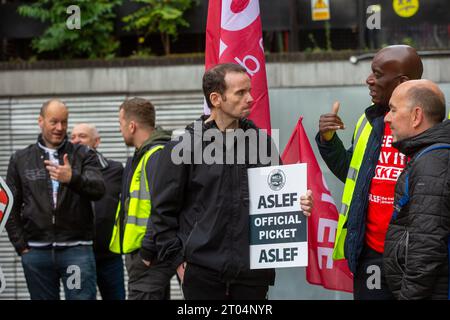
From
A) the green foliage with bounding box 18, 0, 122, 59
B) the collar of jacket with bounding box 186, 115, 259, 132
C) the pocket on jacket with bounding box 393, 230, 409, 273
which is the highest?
the green foliage with bounding box 18, 0, 122, 59

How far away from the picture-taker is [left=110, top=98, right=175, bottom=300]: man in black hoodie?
284 inches

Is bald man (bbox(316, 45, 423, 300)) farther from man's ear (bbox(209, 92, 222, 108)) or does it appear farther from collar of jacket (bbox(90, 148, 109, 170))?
collar of jacket (bbox(90, 148, 109, 170))

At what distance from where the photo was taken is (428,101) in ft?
16.5

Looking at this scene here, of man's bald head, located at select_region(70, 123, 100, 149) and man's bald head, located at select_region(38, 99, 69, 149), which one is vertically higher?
man's bald head, located at select_region(38, 99, 69, 149)

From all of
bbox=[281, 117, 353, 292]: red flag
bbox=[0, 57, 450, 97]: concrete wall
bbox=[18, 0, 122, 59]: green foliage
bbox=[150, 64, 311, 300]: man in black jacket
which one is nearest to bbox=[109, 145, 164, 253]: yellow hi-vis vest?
bbox=[281, 117, 353, 292]: red flag

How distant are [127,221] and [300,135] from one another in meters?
1.59

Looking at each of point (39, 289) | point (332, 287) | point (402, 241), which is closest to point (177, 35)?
point (39, 289)

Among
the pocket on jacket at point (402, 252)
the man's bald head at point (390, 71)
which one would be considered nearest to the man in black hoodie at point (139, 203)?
the man's bald head at point (390, 71)

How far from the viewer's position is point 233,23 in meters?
6.88

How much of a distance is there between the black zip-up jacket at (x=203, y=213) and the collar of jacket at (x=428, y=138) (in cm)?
91

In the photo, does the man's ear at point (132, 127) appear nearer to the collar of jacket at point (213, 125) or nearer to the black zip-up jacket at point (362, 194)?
the collar of jacket at point (213, 125)

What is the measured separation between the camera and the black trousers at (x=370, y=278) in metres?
5.59

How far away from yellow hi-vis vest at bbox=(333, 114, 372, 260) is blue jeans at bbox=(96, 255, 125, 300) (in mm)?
3410
